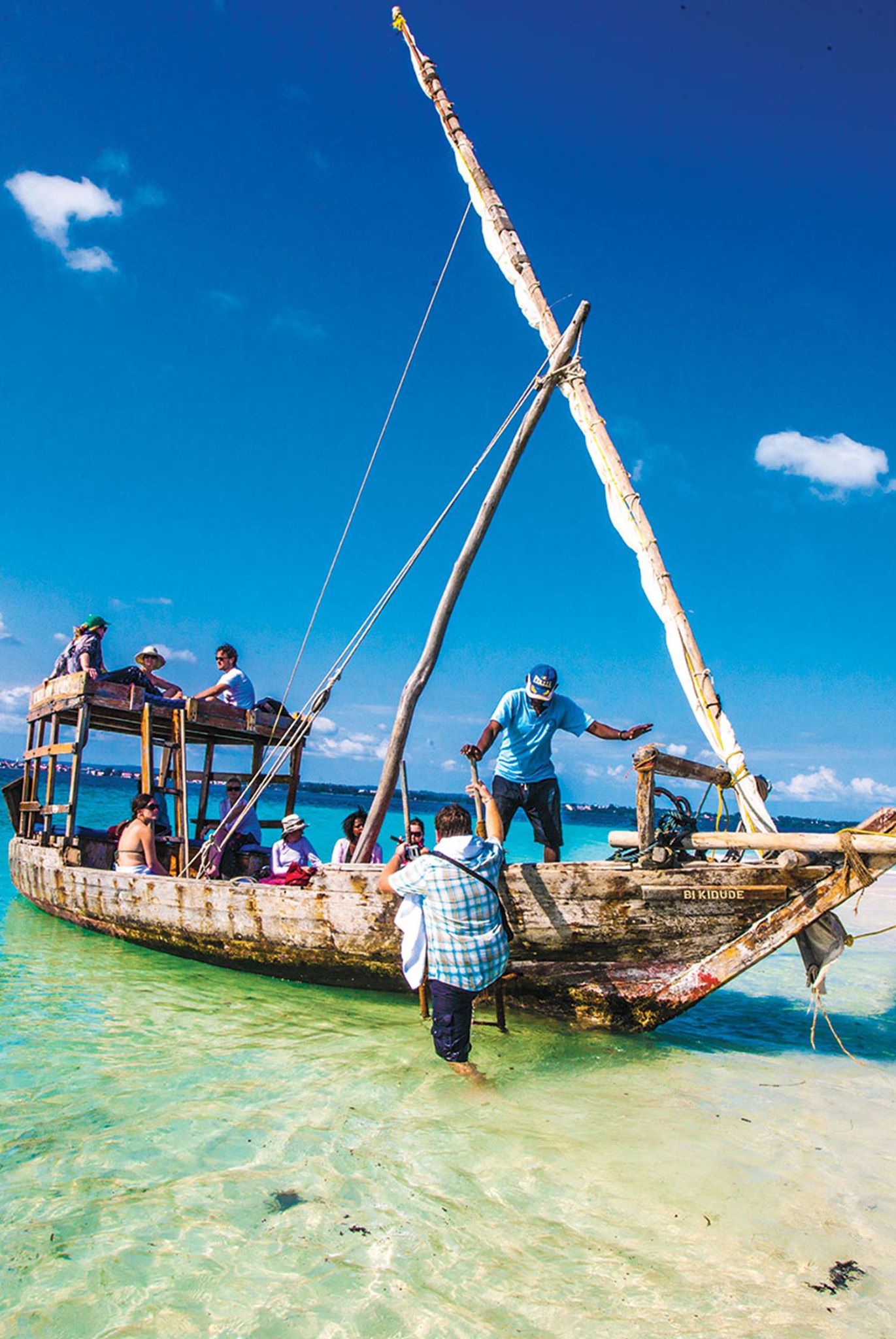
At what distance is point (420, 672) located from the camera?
674 cm

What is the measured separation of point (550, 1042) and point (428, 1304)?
10.1ft

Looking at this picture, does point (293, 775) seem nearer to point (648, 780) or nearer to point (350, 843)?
point (350, 843)

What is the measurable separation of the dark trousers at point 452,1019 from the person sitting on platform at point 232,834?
11.8 ft

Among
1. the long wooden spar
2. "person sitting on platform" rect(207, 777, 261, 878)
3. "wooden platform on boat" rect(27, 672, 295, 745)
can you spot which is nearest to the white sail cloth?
the long wooden spar

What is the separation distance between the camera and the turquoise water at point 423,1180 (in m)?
2.91

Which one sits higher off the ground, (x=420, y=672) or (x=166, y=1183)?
(x=420, y=672)

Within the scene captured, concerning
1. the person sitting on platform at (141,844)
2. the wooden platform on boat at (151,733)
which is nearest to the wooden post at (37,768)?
the wooden platform on boat at (151,733)

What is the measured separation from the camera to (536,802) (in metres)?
6.88

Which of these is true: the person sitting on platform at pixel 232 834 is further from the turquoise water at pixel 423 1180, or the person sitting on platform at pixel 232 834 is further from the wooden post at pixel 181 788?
the turquoise water at pixel 423 1180

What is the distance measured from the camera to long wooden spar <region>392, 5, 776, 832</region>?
6.44 m

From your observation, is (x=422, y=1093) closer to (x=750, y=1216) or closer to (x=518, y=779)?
(x=750, y=1216)

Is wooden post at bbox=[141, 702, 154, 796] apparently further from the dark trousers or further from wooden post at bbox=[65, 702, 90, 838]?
the dark trousers

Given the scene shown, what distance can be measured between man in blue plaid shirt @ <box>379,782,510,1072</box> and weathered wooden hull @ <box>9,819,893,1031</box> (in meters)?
0.96

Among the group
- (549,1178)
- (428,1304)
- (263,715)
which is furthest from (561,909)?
(263,715)
